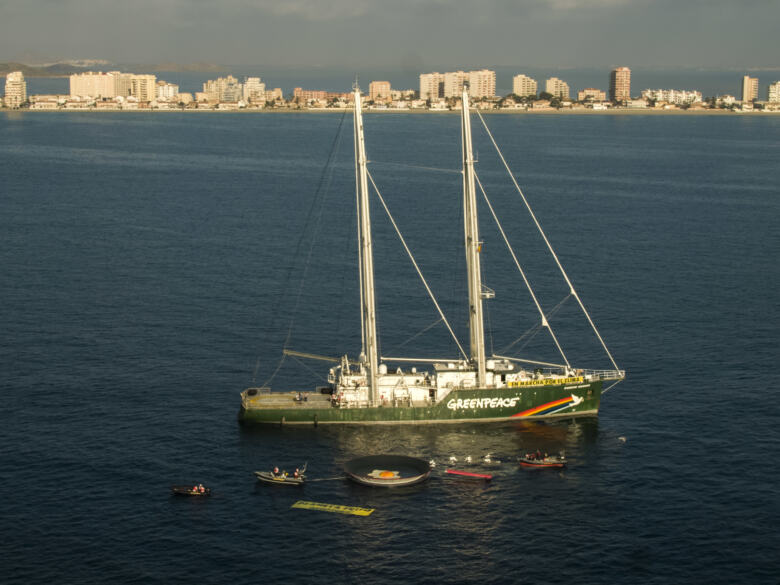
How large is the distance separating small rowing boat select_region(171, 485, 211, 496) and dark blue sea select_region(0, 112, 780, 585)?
1.19 m

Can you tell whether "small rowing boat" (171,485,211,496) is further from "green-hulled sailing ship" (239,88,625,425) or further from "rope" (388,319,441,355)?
"rope" (388,319,441,355)

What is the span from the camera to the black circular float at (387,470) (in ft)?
219

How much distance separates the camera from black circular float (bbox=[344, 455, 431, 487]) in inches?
2633

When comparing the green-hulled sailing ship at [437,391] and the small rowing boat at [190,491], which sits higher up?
the green-hulled sailing ship at [437,391]

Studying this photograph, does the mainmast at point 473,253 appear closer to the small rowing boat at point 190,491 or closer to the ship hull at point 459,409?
the ship hull at point 459,409

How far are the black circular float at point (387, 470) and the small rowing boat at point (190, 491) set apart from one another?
9210 mm

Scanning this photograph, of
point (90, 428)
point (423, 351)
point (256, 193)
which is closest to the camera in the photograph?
point (90, 428)

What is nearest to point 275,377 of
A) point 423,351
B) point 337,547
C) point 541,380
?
point 423,351

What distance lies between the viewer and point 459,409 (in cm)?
7756

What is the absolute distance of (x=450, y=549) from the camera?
59.6 meters

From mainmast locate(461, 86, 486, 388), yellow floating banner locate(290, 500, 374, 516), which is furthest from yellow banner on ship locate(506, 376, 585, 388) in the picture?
yellow floating banner locate(290, 500, 374, 516)

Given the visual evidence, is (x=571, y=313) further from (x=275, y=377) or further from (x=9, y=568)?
(x=9, y=568)

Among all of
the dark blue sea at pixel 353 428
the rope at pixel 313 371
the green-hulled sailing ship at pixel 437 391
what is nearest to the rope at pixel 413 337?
the dark blue sea at pixel 353 428

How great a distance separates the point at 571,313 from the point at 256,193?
339 feet
